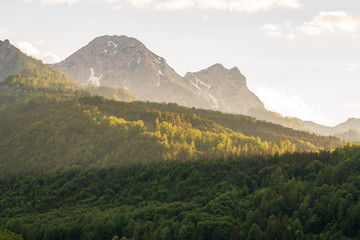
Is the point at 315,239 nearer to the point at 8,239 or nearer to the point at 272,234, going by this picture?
the point at 272,234

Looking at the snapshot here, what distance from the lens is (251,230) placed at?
198750 mm

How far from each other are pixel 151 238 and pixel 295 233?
6347 cm

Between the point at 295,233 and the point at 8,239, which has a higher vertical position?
the point at 295,233

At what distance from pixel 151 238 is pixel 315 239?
234 feet

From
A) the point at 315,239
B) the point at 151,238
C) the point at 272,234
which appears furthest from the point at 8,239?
the point at 315,239

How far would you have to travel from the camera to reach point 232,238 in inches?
7785

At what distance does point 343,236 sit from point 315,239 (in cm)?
1302

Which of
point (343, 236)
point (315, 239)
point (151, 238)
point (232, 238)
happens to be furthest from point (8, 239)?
point (343, 236)

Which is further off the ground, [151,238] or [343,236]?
[343,236]

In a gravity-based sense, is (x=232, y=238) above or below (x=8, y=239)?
above

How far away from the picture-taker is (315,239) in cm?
19338

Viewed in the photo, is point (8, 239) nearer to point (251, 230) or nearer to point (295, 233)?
point (251, 230)

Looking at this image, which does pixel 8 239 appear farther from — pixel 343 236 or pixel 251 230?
pixel 343 236

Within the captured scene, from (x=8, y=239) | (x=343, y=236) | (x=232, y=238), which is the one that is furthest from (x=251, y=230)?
(x=8, y=239)
